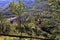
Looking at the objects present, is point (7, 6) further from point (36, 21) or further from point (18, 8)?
point (36, 21)

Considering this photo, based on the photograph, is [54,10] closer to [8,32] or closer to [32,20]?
[32,20]

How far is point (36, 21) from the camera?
1358 millimetres

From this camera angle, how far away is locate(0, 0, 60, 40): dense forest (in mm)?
1346

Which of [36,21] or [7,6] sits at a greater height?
[7,6]

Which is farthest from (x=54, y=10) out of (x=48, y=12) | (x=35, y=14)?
(x=35, y=14)

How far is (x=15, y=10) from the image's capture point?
138 cm

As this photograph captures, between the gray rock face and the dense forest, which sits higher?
the gray rock face

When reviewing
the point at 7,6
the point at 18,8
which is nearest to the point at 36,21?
the point at 18,8

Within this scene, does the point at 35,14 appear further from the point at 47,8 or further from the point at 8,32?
the point at 8,32

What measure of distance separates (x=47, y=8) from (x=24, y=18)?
26cm

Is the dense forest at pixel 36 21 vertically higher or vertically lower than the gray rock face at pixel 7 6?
lower

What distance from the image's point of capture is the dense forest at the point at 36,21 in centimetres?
135

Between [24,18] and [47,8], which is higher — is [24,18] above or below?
below

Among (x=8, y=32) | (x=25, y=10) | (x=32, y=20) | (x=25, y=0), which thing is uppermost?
(x=25, y=0)
